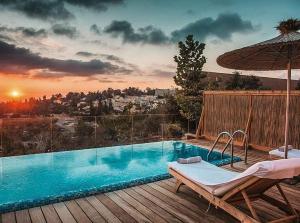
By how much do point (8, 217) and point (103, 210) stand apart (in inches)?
46.4

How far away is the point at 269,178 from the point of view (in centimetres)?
279

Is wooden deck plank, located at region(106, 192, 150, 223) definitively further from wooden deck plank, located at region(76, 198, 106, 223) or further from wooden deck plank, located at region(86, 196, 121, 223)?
wooden deck plank, located at region(76, 198, 106, 223)

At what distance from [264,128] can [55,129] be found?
6.18 meters

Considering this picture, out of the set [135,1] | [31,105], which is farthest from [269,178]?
[31,105]

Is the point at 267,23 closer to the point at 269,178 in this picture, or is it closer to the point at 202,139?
the point at 202,139

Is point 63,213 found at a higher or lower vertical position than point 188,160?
lower

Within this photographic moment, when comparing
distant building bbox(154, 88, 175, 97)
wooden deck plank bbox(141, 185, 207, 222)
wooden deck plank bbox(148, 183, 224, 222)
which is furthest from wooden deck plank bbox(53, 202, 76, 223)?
distant building bbox(154, 88, 175, 97)

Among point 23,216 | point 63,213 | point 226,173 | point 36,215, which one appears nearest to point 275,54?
point 226,173

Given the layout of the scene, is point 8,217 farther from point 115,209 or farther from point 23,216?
point 115,209

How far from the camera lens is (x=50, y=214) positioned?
3.40m

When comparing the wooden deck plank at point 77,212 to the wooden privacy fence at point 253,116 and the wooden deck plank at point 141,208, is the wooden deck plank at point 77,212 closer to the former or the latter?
the wooden deck plank at point 141,208

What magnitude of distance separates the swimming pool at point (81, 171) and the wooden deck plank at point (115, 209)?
23 cm

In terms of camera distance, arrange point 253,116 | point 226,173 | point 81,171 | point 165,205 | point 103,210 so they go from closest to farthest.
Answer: point 103,210
point 165,205
point 226,173
point 81,171
point 253,116

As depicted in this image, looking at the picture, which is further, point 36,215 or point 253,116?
point 253,116
